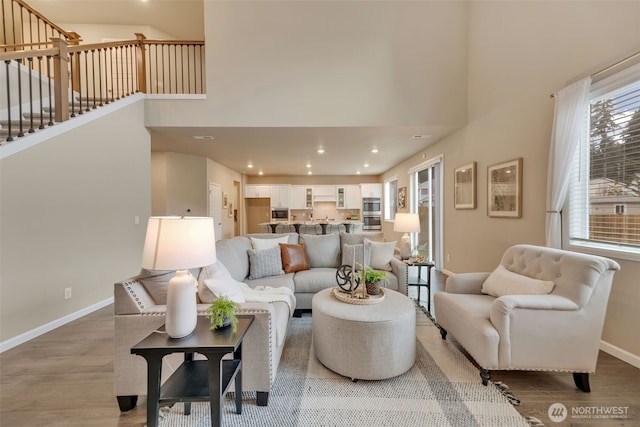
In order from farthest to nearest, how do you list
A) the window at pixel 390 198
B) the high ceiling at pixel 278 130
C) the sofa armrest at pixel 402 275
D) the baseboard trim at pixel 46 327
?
the window at pixel 390 198, the high ceiling at pixel 278 130, the sofa armrest at pixel 402 275, the baseboard trim at pixel 46 327

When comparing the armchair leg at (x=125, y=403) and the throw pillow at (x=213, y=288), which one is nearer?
the armchair leg at (x=125, y=403)

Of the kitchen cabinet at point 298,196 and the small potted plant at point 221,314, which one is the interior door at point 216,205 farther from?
the small potted plant at point 221,314

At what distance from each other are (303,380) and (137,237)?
11.4ft

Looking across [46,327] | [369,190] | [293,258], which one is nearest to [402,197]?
[369,190]

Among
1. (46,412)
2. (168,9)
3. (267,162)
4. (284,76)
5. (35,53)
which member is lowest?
(46,412)

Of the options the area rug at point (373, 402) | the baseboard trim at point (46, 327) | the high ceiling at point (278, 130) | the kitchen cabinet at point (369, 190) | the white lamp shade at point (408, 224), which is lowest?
the area rug at point (373, 402)

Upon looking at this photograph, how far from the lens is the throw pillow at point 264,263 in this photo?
10.3 ft

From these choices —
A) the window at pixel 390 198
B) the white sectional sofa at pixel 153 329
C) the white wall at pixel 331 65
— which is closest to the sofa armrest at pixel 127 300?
the white sectional sofa at pixel 153 329

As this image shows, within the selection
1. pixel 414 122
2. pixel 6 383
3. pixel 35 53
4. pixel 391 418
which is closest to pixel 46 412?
pixel 6 383

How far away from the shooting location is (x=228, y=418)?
1583 mm

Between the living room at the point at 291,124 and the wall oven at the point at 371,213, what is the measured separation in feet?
15.8

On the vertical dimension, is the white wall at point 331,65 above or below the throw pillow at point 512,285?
above

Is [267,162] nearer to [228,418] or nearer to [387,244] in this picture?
[387,244]

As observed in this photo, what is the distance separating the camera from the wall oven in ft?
31.7
